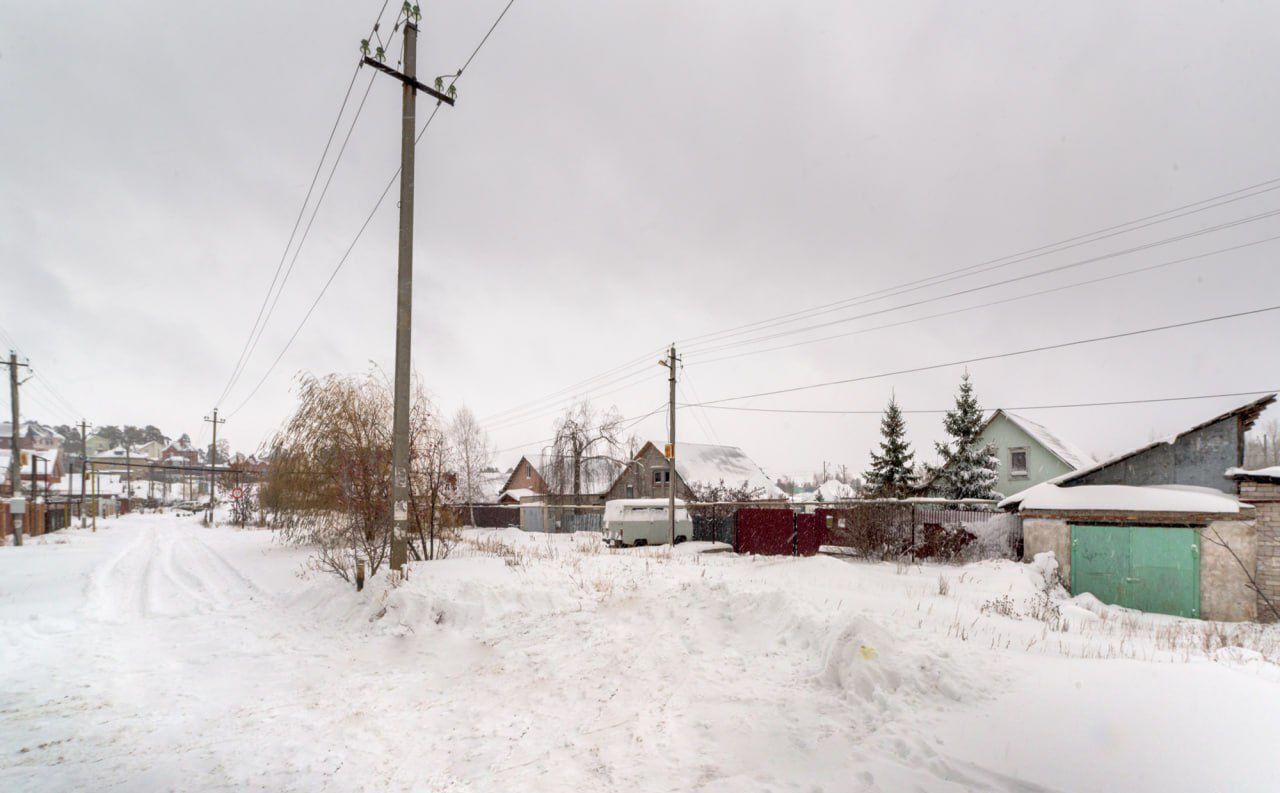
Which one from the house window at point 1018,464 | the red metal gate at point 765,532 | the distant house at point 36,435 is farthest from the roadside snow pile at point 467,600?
the distant house at point 36,435

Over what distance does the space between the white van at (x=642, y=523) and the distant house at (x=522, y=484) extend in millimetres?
28623

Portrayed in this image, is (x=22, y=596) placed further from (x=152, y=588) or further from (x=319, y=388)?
(x=319, y=388)

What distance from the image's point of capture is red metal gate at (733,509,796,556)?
22969 mm

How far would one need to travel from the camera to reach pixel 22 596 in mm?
11312

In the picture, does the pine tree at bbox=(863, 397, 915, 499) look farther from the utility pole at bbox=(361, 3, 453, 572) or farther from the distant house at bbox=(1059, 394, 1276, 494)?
the utility pole at bbox=(361, 3, 453, 572)

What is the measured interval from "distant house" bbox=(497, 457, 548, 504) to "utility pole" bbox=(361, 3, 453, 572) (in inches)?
1781

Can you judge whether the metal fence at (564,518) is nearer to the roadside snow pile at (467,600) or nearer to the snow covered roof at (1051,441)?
the snow covered roof at (1051,441)

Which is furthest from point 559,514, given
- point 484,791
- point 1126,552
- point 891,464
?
point 484,791

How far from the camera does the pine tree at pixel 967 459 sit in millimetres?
29828

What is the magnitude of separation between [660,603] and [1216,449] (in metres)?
16.2

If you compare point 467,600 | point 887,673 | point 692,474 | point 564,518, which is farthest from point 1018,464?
Answer: point 467,600

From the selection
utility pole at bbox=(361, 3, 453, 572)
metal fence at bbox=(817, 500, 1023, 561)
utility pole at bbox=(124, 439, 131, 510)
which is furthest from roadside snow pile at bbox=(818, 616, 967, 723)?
utility pole at bbox=(124, 439, 131, 510)

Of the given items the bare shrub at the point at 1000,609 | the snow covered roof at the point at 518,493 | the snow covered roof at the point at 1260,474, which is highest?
→ the snow covered roof at the point at 1260,474

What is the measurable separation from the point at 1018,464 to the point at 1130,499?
1923cm
